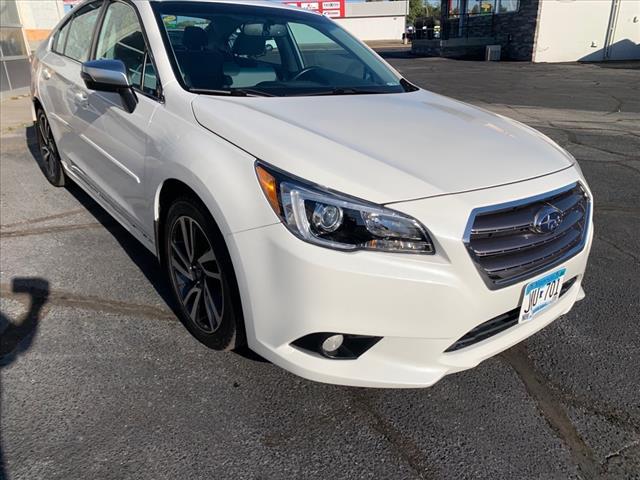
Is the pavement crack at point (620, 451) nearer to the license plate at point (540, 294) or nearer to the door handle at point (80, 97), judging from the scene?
the license plate at point (540, 294)

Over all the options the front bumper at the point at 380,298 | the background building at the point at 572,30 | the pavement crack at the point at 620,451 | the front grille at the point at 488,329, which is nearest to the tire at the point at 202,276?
the front bumper at the point at 380,298

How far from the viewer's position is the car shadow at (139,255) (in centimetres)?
305

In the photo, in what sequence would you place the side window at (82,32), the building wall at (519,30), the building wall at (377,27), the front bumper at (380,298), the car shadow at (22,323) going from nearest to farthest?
the front bumper at (380,298) < the car shadow at (22,323) < the side window at (82,32) < the building wall at (519,30) < the building wall at (377,27)

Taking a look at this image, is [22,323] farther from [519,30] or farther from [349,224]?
[519,30]

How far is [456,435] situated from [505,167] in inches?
44.9

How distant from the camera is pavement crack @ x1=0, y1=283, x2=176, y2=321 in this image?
9.79ft

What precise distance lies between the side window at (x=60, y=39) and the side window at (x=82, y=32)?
0.10 m

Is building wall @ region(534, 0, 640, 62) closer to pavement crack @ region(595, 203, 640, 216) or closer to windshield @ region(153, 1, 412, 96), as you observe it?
pavement crack @ region(595, 203, 640, 216)

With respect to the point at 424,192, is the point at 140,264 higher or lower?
lower

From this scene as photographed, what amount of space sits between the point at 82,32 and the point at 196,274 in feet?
8.92

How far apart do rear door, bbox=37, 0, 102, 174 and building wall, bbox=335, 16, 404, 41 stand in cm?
6067

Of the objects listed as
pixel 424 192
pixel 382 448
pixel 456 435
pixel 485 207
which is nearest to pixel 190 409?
pixel 382 448

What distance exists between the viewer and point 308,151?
6.73 feet

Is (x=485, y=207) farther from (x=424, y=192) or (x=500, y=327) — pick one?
(x=500, y=327)
